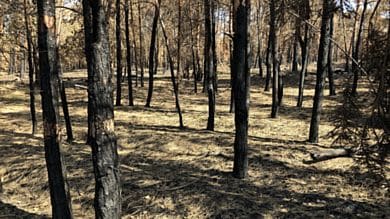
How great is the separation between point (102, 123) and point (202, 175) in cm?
418

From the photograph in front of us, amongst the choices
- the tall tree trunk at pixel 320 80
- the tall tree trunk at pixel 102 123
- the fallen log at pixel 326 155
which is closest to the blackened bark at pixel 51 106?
the tall tree trunk at pixel 102 123

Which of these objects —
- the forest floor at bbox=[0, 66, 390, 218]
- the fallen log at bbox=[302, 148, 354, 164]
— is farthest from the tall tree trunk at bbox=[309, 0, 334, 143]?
the fallen log at bbox=[302, 148, 354, 164]

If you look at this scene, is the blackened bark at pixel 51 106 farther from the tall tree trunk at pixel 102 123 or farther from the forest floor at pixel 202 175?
the tall tree trunk at pixel 102 123

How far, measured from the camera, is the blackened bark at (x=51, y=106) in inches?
255

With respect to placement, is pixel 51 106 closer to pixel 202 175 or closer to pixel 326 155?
pixel 202 175

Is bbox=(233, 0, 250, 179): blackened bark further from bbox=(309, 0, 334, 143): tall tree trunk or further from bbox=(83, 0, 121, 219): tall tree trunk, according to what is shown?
bbox=(83, 0, 121, 219): tall tree trunk

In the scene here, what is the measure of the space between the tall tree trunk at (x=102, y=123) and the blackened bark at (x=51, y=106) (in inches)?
72.6

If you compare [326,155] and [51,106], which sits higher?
[51,106]

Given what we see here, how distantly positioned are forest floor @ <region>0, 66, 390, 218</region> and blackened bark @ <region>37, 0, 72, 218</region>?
116 centimetres

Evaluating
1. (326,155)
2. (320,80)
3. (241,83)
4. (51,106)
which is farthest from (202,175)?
(320,80)

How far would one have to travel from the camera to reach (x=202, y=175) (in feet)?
28.7

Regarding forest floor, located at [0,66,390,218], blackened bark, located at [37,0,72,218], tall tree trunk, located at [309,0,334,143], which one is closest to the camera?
blackened bark, located at [37,0,72,218]

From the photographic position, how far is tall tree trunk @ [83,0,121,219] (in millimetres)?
5059

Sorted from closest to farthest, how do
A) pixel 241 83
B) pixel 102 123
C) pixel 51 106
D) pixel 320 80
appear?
pixel 102 123, pixel 51 106, pixel 241 83, pixel 320 80
